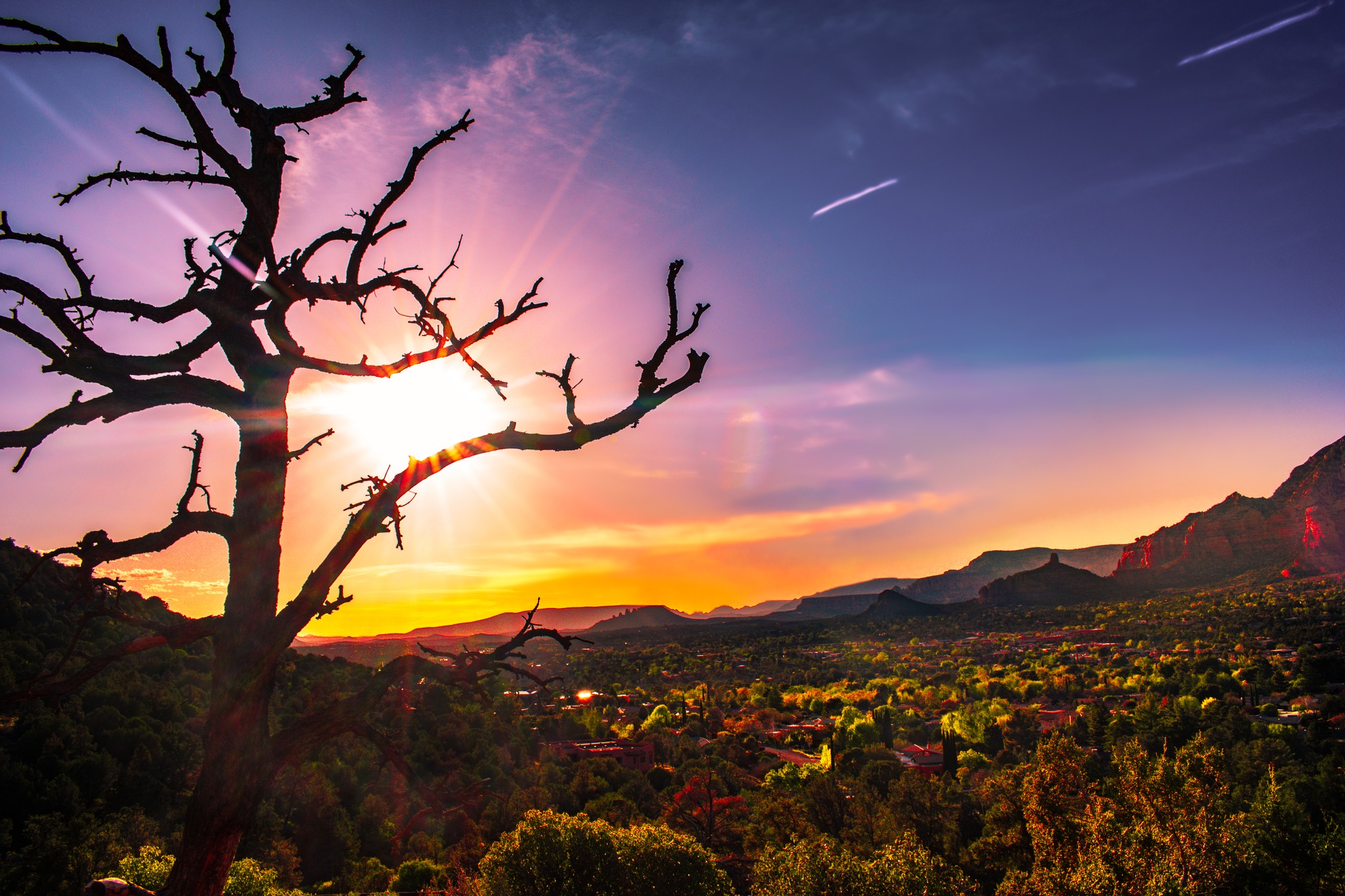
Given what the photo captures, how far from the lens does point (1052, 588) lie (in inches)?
7411

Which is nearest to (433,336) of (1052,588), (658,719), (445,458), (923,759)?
(445,458)

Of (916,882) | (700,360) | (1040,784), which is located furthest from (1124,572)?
(700,360)

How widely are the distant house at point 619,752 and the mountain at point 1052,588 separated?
15980 centimetres

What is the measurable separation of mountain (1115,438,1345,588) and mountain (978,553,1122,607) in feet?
22.5

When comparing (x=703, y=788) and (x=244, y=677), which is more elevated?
(x=244, y=677)

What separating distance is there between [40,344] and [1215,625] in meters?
135

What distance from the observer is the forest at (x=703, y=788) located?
2083 centimetres

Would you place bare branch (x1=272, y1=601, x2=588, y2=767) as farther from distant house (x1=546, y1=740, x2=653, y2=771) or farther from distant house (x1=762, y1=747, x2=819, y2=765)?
distant house (x1=762, y1=747, x2=819, y2=765)

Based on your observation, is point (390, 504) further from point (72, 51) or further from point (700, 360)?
point (72, 51)

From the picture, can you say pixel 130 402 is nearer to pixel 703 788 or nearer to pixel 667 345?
pixel 667 345

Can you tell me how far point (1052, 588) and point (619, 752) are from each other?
173 meters


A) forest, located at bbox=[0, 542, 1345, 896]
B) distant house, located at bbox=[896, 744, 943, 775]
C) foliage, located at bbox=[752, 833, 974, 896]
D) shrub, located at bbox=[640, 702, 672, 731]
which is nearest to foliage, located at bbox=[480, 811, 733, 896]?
forest, located at bbox=[0, 542, 1345, 896]

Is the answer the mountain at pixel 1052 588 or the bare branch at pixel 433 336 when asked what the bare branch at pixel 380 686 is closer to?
the bare branch at pixel 433 336

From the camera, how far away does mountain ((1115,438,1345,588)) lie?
14575 cm
